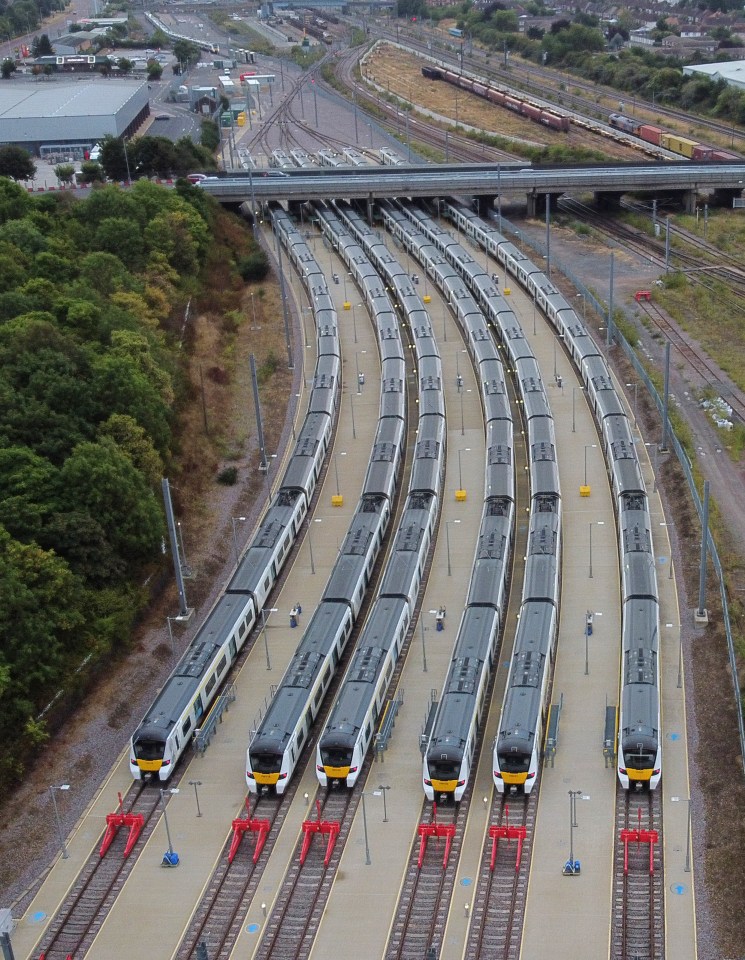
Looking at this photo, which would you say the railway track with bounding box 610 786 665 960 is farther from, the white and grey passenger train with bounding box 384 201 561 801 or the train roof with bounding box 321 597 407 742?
the train roof with bounding box 321 597 407 742

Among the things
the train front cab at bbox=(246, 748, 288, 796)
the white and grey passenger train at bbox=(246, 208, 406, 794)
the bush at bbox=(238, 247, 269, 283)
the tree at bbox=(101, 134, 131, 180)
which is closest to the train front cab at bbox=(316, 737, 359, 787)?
the white and grey passenger train at bbox=(246, 208, 406, 794)

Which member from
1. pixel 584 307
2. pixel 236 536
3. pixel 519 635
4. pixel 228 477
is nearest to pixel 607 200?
pixel 584 307

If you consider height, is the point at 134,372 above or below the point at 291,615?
above

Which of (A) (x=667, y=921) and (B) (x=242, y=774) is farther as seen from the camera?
(B) (x=242, y=774)

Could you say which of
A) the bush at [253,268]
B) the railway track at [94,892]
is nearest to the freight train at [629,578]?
the railway track at [94,892]

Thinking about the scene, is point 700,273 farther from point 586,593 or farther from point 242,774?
point 242,774

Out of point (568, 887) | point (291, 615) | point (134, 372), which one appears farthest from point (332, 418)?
point (568, 887)
